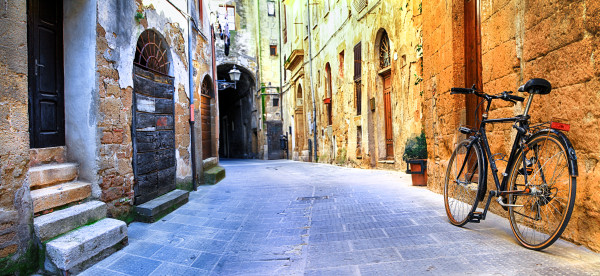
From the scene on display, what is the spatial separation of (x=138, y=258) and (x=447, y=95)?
12.8 feet

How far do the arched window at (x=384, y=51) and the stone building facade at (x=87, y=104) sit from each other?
546 cm

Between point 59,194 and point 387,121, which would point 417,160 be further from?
point 59,194

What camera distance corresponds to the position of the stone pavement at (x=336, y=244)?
2.44 metres

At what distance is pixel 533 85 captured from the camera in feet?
8.18

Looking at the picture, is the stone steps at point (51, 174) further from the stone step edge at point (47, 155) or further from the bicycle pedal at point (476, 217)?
the bicycle pedal at point (476, 217)

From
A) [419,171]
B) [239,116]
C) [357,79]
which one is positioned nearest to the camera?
[419,171]

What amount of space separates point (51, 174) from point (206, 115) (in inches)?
242

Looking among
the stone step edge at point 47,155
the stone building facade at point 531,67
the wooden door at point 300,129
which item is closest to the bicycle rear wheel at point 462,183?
the stone building facade at point 531,67

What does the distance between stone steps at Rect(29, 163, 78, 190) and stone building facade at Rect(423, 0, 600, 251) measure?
4151 mm

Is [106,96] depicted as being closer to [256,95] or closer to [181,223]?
[181,223]

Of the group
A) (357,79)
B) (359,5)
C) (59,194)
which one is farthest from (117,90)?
(359,5)

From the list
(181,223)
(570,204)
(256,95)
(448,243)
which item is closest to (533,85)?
(570,204)

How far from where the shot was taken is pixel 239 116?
1098 inches

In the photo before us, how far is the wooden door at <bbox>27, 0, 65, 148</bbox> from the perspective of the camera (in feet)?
11.7
